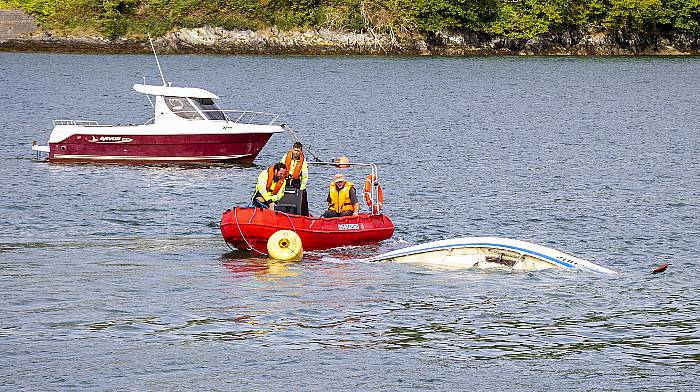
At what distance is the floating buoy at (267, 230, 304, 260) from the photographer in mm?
28797

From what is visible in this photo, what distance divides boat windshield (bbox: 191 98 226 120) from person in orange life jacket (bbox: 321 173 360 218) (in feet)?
56.3

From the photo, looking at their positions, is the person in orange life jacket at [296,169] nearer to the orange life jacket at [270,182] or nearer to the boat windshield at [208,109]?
the orange life jacket at [270,182]

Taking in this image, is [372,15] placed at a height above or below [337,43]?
above

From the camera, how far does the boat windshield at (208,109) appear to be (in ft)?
Answer: 154

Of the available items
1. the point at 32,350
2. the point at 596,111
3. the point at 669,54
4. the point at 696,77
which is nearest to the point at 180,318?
the point at 32,350

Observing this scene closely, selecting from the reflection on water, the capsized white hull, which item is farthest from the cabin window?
the capsized white hull

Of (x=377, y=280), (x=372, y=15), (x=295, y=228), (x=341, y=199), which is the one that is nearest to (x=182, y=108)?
(x=341, y=199)

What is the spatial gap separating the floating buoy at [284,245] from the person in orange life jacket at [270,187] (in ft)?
3.49

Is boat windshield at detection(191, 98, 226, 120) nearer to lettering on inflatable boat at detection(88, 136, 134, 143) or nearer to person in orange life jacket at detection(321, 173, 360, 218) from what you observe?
lettering on inflatable boat at detection(88, 136, 134, 143)

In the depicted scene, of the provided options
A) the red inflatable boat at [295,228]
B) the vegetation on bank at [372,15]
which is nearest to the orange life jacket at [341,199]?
the red inflatable boat at [295,228]

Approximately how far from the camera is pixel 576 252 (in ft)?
104

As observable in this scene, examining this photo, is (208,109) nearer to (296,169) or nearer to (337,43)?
(296,169)

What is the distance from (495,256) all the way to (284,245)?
5031 millimetres

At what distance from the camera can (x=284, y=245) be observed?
94.5ft
